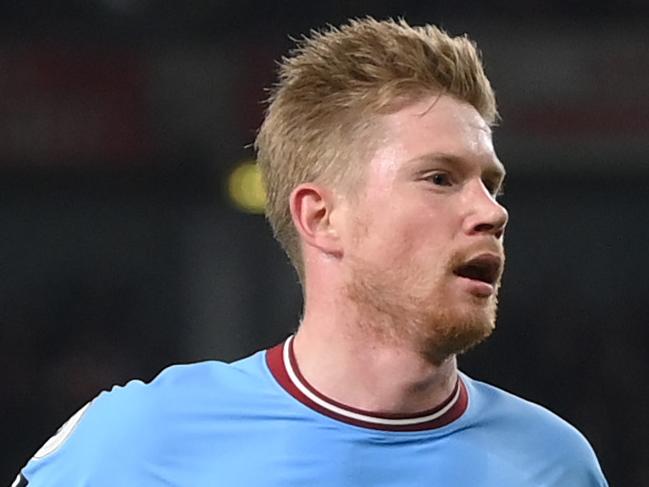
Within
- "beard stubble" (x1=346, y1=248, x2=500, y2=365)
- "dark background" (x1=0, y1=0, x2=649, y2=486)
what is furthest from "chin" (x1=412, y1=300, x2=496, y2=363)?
"dark background" (x1=0, y1=0, x2=649, y2=486)

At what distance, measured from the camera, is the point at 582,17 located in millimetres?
3707

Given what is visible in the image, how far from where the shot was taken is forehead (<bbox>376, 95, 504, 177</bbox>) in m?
1.43

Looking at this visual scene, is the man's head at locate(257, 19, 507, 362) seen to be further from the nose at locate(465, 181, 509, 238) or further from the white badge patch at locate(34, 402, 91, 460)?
the white badge patch at locate(34, 402, 91, 460)

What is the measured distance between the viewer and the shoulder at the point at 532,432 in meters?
1.48

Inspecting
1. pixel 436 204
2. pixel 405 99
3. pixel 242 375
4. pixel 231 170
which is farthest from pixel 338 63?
pixel 231 170

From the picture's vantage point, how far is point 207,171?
143 inches

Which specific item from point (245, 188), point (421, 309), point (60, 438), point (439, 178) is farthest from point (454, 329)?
point (245, 188)

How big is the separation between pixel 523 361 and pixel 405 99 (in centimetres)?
221

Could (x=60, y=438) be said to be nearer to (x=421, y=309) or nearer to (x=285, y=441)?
(x=285, y=441)

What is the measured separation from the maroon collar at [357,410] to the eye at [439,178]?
0.71 ft

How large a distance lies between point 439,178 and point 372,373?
20cm

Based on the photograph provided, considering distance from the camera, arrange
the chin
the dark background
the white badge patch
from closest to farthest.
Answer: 1. the chin
2. the white badge patch
3. the dark background

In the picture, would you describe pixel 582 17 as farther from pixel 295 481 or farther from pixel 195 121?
pixel 295 481

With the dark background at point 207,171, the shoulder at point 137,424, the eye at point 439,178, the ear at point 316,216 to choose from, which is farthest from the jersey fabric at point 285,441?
the dark background at point 207,171
